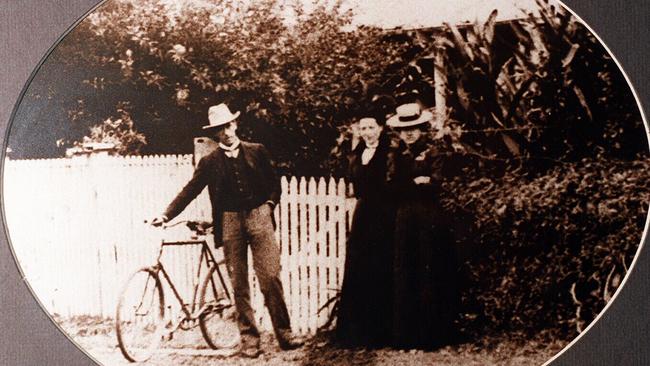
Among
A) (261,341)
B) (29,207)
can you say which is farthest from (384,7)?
(29,207)

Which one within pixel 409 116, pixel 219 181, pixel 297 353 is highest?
pixel 409 116

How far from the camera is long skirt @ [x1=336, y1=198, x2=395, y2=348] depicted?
1979 mm

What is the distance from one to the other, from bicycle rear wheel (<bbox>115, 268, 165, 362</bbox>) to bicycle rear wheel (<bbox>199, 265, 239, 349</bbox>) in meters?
0.13

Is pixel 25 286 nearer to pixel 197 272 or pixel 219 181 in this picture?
pixel 197 272

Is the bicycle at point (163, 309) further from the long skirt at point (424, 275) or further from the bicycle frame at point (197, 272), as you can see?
the long skirt at point (424, 275)

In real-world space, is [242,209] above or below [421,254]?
above

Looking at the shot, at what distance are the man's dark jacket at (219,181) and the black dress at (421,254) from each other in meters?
0.36

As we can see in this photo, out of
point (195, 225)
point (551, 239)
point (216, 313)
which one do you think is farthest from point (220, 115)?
point (551, 239)

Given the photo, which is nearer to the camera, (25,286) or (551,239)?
(551,239)

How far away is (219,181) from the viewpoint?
201 cm

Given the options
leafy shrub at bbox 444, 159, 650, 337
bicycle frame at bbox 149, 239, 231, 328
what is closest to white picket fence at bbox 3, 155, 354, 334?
bicycle frame at bbox 149, 239, 231, 328

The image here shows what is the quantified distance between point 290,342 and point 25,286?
82 centimetres

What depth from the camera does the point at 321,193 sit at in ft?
6.51

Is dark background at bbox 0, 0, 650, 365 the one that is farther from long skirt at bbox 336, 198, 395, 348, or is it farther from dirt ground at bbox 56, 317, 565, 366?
long skirt at bbox 336, 198, 395, 348
